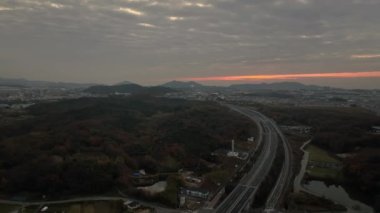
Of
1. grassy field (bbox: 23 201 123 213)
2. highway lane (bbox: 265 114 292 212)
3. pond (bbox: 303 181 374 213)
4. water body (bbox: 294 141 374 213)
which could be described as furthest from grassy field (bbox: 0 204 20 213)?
pond (bbox: 303 181 374 213)

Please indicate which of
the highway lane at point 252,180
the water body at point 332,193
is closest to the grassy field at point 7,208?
the highway lane at point 252,180

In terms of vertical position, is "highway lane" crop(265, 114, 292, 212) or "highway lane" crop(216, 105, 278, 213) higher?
"highway lane" crop(216, 105, 278, 213)

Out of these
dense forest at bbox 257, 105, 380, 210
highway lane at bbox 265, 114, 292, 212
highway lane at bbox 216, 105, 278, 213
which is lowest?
highway lane at bbox 265, 114, 292, 212

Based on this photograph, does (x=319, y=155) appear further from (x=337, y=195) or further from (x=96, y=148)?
(x=96, y=148)

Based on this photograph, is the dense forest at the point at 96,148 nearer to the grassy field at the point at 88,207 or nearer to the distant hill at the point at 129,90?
the grassy field at the point at 88,207

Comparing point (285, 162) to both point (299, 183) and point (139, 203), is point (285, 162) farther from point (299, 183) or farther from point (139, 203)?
point (139, 203)

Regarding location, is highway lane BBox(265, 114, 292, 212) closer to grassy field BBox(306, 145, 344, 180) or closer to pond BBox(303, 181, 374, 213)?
pond BBox(303, 181, 374, 213)

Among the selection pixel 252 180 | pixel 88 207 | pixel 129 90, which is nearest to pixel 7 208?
pixel 88 207
